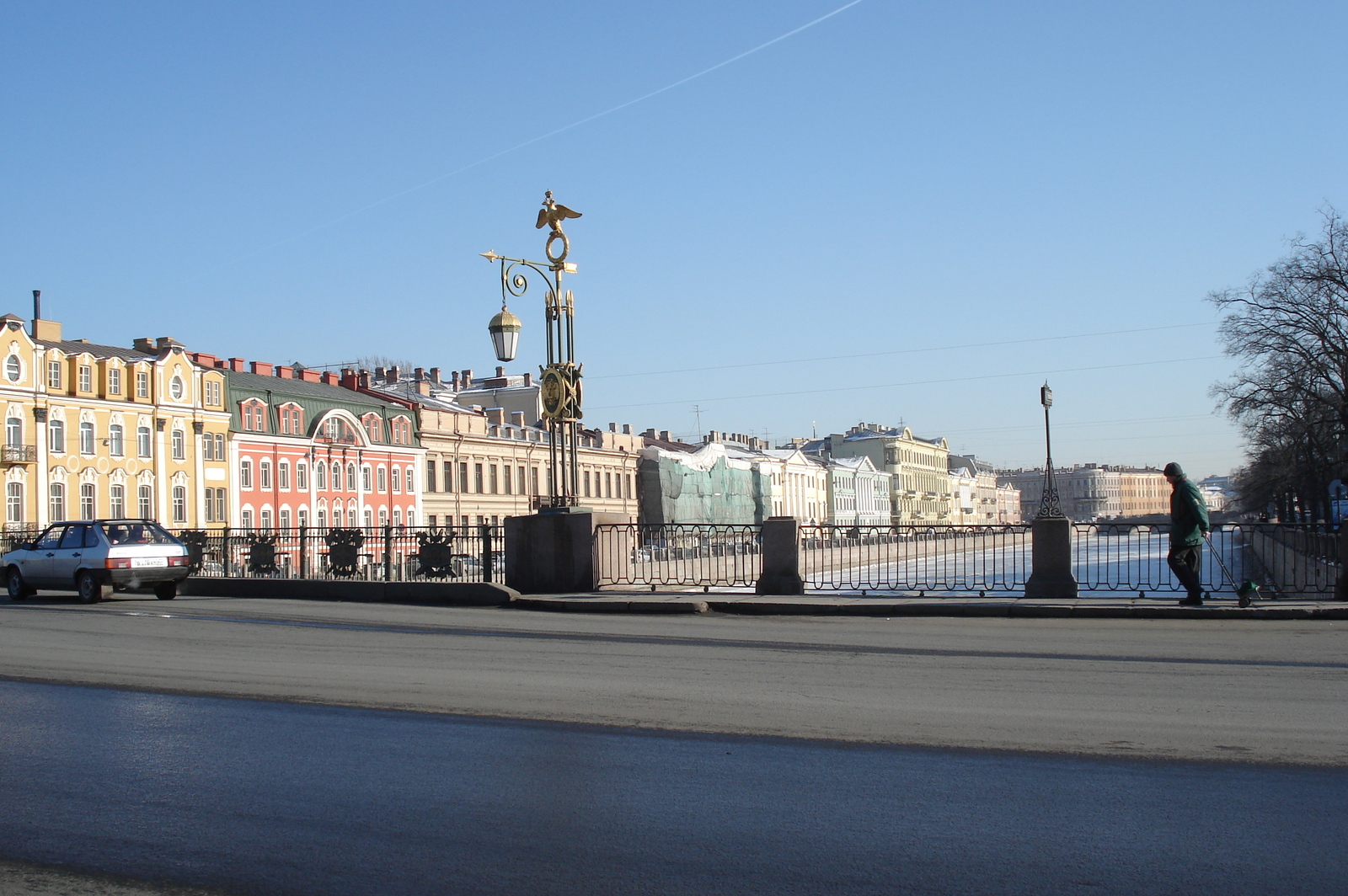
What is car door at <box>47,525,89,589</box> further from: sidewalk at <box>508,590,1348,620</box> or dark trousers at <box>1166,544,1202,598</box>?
dark trousers at <box>1166,544,1202,598</box>

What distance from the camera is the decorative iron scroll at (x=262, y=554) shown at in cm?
2388

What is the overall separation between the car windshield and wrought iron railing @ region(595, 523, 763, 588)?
880 centimetres

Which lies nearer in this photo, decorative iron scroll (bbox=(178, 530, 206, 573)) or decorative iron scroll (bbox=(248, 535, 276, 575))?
decorative iron scroll (bbox=(248, 535, 276, 575))

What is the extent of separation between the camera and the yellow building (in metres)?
55.8

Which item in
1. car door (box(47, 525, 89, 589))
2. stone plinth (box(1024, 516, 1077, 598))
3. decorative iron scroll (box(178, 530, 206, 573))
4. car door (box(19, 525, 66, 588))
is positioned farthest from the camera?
decorative iron scroll (box(178, 530, 206, 573))

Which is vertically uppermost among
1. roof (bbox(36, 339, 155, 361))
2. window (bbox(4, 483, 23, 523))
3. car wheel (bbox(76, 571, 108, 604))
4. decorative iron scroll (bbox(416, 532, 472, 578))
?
roof (bbox(36, 339, 155, 361))

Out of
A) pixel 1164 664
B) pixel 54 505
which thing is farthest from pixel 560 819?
pixel 54 505

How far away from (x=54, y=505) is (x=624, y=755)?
59039 mm

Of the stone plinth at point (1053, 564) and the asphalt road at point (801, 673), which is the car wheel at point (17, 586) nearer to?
the asphalt road at point (801, 673)

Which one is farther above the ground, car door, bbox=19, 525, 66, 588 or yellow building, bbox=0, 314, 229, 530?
yellow building, bbox=0, 314, 229, 530

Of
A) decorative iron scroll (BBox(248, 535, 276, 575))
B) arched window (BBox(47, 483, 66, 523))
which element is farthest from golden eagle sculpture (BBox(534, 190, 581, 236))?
arched window (BBox(47, 483, 66, 523))

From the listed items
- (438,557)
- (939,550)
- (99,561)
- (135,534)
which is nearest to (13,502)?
(135,534)

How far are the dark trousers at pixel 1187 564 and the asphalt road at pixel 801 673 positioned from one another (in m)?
0.66

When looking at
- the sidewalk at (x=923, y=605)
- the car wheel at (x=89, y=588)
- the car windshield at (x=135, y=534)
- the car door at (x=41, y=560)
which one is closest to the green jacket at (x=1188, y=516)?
the sidewalk at (x=923, y=605)
